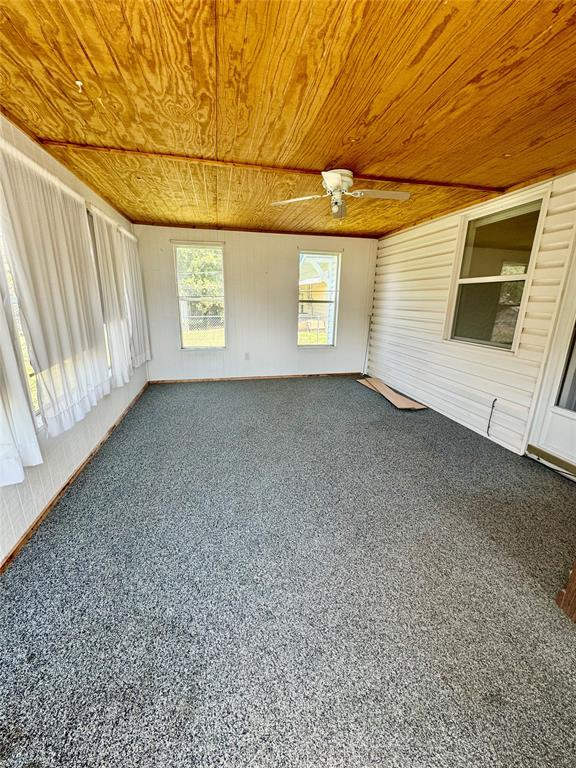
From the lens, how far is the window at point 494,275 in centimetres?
291

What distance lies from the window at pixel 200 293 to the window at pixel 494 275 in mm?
3552

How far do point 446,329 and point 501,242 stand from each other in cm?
106

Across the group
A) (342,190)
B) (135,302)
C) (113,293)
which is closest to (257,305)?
(135,302)

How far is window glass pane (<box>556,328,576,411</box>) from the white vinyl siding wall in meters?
0.18

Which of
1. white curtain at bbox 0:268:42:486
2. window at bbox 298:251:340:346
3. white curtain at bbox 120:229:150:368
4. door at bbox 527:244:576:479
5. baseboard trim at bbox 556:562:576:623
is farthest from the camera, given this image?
window at bbox 298:251:340:346

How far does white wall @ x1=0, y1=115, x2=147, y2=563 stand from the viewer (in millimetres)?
1696

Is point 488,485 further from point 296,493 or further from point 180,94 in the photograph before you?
point 180,94

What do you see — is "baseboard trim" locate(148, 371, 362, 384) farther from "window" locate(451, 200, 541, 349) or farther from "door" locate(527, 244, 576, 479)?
"door" locate(527, 244, 576, 479)

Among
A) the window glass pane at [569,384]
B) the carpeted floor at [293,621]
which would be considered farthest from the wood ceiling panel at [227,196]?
the carpeted floor at [293,621]

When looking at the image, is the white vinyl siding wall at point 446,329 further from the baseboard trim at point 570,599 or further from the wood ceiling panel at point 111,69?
the wood ceiling panel at point 111,69

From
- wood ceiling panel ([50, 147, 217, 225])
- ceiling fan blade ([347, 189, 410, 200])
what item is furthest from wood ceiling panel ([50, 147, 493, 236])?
ceiling fan blade ([347, 189, 410, 200])

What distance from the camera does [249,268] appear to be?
5.06 m

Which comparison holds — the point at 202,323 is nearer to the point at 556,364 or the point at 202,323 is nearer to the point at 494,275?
the point at 494,275

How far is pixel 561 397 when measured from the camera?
2.63m
